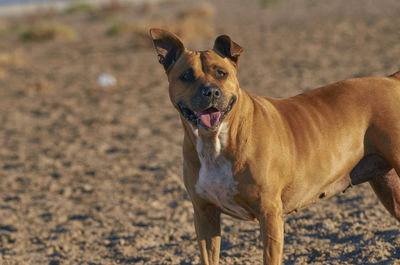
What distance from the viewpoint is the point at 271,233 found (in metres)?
3.64

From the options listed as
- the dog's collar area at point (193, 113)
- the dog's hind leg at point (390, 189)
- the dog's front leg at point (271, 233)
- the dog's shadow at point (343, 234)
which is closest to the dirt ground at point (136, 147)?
the dog's shadow at point (343, 234)

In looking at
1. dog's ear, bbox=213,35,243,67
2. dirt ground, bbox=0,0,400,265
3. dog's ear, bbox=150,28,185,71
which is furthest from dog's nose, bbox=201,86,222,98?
dirt ground, bbox=0,0,400,265

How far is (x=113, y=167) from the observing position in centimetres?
800

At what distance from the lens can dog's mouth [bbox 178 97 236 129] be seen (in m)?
3.61

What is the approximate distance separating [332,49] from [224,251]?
972 cm

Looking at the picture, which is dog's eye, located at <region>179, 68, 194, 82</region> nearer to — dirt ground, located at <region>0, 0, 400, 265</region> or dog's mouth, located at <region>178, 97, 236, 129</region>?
dog's mouth, located at <region>178, 97, 236, 129</region>

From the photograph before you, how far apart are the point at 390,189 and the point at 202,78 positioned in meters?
1.82

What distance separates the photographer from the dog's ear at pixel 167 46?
155 inches

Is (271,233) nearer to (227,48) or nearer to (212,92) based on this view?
(212,92)

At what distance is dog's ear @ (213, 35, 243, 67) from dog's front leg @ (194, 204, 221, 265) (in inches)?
42.5

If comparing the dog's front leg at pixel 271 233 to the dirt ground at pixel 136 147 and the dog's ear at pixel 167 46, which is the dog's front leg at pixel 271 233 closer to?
the dirt ground at pixel 136 147

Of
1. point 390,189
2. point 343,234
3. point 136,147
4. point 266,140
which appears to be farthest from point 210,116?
point 136,147

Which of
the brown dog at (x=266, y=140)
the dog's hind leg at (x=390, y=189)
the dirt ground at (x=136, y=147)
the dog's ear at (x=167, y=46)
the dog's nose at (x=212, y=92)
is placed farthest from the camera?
the dirt ground at (x=136, y=147)

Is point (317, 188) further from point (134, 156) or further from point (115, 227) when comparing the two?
point (134, 156)
